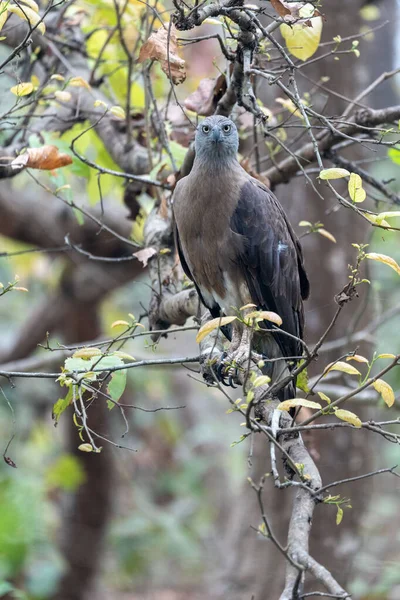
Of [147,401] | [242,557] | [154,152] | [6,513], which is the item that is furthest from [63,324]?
[154,152]

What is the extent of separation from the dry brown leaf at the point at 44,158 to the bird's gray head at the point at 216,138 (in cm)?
64

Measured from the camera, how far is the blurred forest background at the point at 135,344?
4.39 meters

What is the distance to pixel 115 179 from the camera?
14.8 feet

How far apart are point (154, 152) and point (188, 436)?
6681 mm

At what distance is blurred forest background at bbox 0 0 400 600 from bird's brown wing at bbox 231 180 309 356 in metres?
0.61

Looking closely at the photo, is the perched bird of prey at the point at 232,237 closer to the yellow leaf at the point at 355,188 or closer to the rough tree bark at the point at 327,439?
the yellow leaf at the point at 355,188

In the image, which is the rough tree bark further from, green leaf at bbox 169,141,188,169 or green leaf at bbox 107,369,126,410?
green leaf at bbox 107,369,126,410

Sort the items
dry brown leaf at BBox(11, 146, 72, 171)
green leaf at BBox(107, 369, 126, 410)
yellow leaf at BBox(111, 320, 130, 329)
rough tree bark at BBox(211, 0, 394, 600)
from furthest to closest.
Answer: rough tree bark at BBox(211, 0, 394, 600)
dry brown leaf at BBox(11, 146, 72, 171)
yellow leaf at BBox(111, 320, 130, 329)
green leaf at BBox(107, 369, 126, 410)

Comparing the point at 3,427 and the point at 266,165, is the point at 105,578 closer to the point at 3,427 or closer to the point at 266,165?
the point at 3,427

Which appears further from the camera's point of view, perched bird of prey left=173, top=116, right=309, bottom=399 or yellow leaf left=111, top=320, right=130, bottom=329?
perched bird of prey left=173, top=116, right=309, bottom=399

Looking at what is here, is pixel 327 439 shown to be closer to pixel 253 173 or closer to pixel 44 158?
pixel 253 173

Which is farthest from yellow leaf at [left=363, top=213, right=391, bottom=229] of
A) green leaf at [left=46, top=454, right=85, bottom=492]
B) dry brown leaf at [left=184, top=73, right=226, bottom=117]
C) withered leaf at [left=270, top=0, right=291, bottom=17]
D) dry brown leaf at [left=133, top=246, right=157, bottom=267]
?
green leaf at [left=46, top=454, right=85, bottom=492]

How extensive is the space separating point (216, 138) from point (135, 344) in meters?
4.76

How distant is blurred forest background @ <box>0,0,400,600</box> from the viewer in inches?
173
